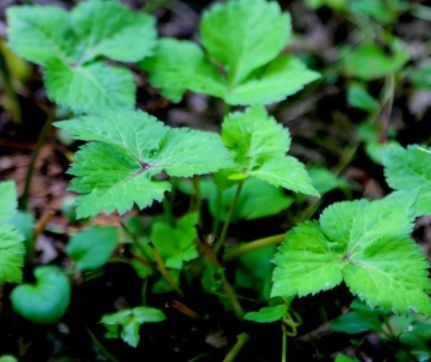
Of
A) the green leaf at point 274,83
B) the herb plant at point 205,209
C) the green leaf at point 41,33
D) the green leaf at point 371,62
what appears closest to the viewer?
the herb plant at point 205,209

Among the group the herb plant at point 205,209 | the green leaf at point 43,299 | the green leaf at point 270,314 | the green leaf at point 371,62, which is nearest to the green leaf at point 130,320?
the herb plant at point 205,209

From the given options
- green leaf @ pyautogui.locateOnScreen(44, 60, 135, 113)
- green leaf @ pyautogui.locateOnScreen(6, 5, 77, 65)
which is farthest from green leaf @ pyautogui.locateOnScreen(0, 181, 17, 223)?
green leaf @ pyautogui.locateOnScreen(6, 5, 77, 65)

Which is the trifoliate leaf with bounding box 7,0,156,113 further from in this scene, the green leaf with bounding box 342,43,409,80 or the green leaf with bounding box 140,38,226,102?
the green leaf with bounding box 342,43,409,80

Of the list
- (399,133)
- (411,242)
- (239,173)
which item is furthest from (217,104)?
(411,242)

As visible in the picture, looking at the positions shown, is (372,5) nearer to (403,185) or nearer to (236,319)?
(403,185)

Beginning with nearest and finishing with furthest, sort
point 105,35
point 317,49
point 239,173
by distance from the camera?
point 239,173 < point 105,35 < point 317,49

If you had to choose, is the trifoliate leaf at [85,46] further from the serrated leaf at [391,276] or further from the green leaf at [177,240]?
the serrated leaf at [391,276]

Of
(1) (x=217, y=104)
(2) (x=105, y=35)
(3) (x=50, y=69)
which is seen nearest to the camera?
(3) (x=50, y=69)
